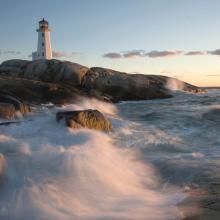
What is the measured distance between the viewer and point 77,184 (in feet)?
20.0

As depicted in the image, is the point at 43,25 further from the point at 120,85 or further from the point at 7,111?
the point at 7,111

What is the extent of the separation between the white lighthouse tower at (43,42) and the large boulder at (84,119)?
28.7 meters

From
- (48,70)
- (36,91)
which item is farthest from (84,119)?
(48,70)

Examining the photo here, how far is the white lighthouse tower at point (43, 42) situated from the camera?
1539 inches

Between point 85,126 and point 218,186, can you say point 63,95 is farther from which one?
point 218,186

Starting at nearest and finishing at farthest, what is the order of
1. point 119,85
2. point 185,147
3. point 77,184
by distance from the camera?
point 77,184 → point 185,147 → point 119,85

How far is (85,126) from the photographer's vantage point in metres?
10.6

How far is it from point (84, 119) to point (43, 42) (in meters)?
30.0

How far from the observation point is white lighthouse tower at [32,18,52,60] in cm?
3909

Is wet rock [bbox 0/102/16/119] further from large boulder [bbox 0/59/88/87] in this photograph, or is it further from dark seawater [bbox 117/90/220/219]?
large boulder [bbox 0/59/88/87]

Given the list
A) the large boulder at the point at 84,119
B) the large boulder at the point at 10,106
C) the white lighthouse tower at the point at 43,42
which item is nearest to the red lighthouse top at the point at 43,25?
the white lighthouse tower at the point at 43,42

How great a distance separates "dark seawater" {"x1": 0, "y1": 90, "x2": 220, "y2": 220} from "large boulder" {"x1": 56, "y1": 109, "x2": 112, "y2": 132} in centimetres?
25

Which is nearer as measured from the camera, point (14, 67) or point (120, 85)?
Answer: point (120, 85)

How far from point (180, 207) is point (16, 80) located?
14.1 meters
